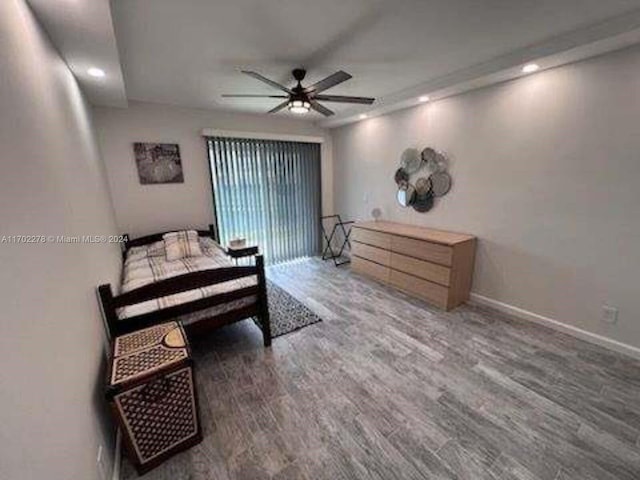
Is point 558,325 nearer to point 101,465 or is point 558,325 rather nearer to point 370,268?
point 370,268

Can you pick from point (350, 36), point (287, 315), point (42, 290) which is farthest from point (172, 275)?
point (350, 36)

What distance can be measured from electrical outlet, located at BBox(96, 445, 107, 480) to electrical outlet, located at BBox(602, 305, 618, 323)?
3.58 metres

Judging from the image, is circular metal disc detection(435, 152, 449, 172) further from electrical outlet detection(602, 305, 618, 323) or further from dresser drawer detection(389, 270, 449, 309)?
electrical outlet detection(602, 305, 618, 323)

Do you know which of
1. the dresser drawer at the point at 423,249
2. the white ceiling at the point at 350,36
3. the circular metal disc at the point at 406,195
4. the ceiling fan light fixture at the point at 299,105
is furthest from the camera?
the circular metal disc at the point at 406,195

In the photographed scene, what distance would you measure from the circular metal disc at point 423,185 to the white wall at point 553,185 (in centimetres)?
25

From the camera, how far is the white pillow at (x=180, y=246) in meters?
3.22

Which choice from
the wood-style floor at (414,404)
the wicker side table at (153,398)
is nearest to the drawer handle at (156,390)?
the wicker side table at (153,398)

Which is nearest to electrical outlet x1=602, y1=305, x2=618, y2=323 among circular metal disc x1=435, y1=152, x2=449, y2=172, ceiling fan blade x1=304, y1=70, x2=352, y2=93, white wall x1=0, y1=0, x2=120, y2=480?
circular metal disc x1=435, y1=152, x2=449, y2=172

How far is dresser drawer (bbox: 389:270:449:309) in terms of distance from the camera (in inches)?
121

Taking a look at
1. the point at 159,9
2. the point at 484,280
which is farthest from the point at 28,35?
the point at 484,280

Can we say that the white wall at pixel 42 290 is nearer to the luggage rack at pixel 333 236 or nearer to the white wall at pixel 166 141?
the white wall at pixel 166 141

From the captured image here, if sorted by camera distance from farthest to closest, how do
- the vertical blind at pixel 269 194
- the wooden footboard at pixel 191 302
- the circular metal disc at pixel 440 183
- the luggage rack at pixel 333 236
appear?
the luggage rack at pixel 333 236 < the vertical blind at pixel 269 194 < the circular metal disc at pixel 440 183 < the wooden footboard at pixel 191 302

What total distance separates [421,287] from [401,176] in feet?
5.06

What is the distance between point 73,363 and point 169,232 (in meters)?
2.77
